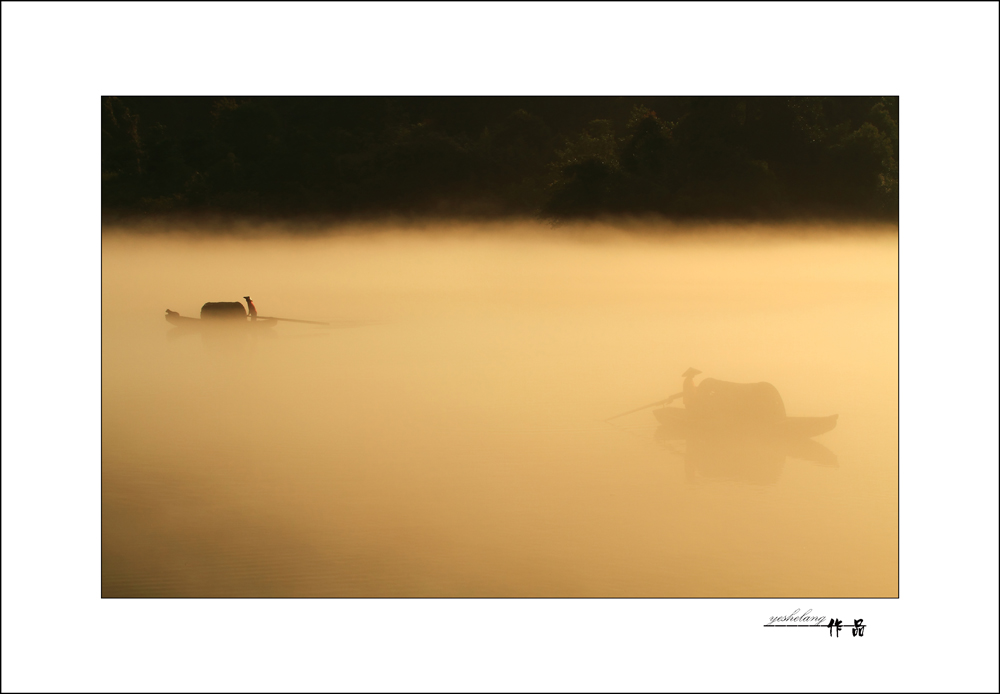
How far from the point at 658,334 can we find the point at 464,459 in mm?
781

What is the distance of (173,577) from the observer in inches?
103

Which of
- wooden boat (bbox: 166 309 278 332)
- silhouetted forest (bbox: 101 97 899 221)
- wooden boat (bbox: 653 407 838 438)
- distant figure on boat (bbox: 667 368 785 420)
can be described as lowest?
wooden boat (bbox: 653 407 838 438)

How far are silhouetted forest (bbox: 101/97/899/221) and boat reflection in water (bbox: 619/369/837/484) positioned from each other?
0.60 meters

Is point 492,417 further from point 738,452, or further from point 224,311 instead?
point 224,311

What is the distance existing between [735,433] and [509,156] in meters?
1.21

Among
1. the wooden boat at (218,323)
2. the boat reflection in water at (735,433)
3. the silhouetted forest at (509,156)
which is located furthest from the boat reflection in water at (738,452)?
the wooden boat at (218,323)

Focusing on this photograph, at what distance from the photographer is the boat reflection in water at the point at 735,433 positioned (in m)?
2.63

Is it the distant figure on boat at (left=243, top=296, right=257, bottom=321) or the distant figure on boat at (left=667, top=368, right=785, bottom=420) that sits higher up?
the distant figure on boat at (left=243, top=296, right=257, bottom=321)

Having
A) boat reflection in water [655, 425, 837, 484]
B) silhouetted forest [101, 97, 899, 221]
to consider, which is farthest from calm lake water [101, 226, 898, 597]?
silhouetted forest [101, 97, 899, 221]

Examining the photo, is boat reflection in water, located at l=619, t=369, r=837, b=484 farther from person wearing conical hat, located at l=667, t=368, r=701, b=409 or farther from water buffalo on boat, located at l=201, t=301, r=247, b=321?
water buffalo on boat, located at l=201, t=301, r=247, b=321

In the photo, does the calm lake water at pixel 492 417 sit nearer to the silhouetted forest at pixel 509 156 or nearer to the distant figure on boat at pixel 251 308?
the distant figure on boat at pixel 251 308

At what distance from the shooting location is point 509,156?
2.65m

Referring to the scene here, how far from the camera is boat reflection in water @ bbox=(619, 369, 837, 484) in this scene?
103 inches

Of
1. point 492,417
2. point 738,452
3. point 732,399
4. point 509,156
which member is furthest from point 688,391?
point 509,156
